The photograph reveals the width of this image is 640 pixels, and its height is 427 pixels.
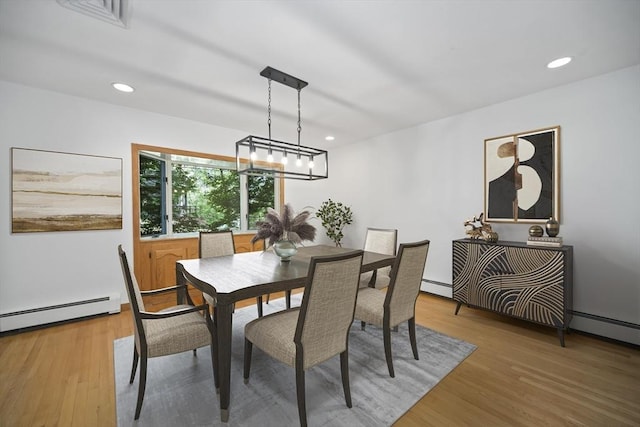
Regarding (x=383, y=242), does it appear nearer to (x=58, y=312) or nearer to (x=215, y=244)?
(x=215, y=244)

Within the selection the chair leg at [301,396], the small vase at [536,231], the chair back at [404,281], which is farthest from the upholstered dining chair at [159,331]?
the small vase at [536,231]

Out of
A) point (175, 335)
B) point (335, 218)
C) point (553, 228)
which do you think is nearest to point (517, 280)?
point (553, 228)

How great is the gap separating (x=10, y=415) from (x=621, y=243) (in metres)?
4.81

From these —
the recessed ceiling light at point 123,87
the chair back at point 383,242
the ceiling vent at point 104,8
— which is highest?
the recessed ceiling light at point 123,87

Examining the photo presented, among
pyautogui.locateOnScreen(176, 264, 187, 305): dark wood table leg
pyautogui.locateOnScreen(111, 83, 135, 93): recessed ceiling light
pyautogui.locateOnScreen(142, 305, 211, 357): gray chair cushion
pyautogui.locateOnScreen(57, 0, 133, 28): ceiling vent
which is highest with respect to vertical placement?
pyautogui.locateOnScreen(111, 83, 135, 93): recessed ceiling light

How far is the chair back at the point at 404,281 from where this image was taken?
1.94 metres

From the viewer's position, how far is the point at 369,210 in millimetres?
4684

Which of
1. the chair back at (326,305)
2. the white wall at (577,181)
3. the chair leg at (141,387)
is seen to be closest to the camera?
the chair back at (326,305)

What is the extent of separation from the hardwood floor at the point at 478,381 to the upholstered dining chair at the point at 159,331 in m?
0.40

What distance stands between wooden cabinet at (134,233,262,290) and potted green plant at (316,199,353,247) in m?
2.27

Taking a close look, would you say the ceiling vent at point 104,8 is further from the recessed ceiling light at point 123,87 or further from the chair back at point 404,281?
the chair back at point 404,281

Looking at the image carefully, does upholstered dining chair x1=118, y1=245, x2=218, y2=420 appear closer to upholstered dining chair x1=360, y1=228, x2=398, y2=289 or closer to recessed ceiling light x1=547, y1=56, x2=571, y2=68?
upholstered dining chair x1=360, y1=228, x2=398, y2=289

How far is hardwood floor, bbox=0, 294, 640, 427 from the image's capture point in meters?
1.61

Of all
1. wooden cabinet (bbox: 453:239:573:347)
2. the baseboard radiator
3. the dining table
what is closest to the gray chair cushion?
the dining table
